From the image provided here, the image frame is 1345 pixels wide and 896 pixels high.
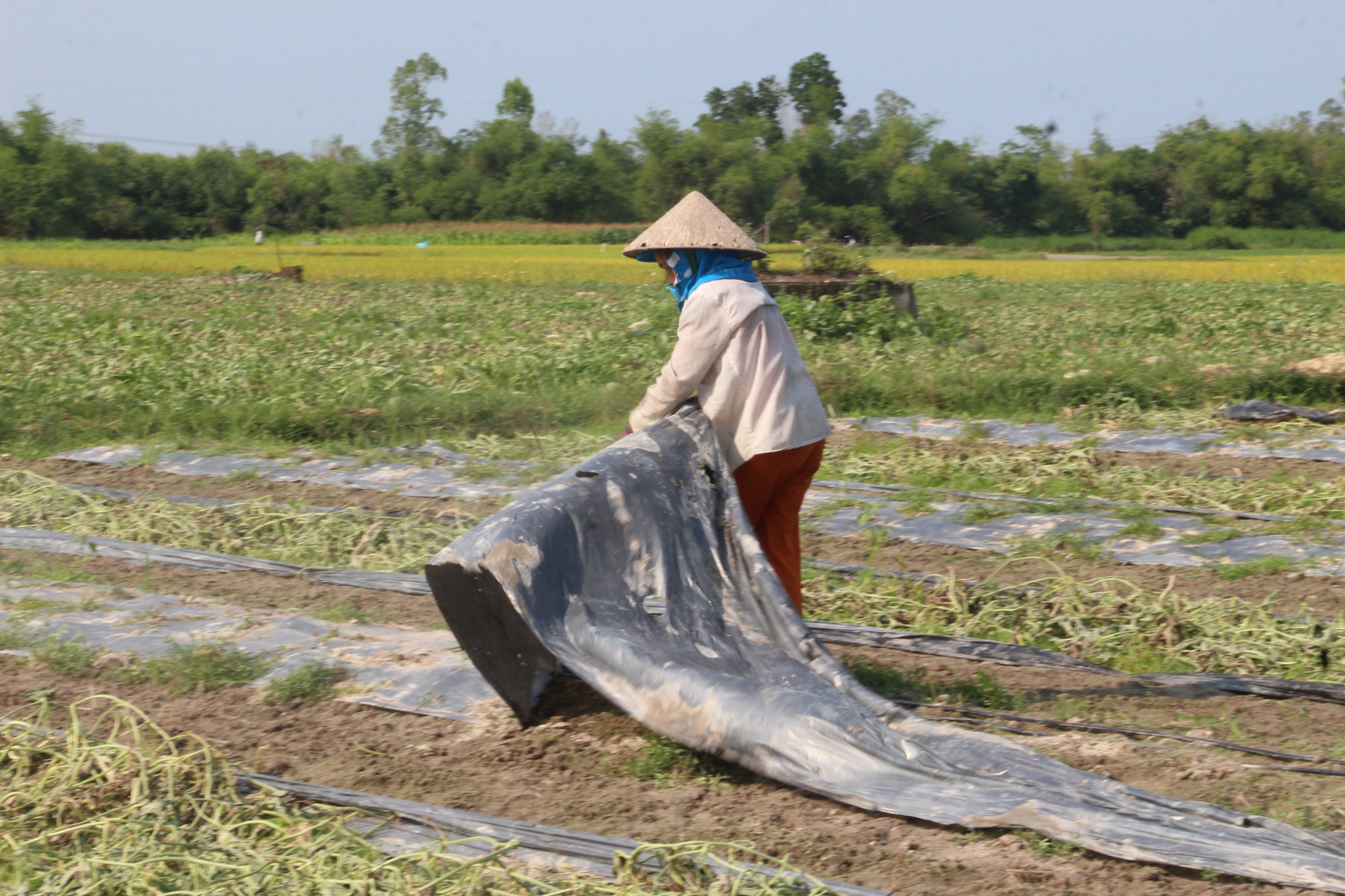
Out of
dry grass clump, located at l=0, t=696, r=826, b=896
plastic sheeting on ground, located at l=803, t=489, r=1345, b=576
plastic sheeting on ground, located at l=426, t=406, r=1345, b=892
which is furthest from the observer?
plastic sheeting on ground, located at l=803, t=489, r=1345, b=576

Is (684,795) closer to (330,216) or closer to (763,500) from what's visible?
(763,500)

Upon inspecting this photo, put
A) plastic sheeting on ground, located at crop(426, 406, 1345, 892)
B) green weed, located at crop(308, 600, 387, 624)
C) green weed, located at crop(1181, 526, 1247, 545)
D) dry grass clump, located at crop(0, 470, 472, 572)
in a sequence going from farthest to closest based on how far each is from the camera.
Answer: dry grass clump, located at crop(0, 470, 472, 572) → green weed, located at crop(1181, 526, 1247, 545) → green weed, located at crop(308, 600, 387, 624) → plastic sheeting on ground, located at crop(426, 406, 1345, 892)

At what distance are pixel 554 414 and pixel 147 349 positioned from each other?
14.4ft

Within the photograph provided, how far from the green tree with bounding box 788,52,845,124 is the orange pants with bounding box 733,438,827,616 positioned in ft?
185

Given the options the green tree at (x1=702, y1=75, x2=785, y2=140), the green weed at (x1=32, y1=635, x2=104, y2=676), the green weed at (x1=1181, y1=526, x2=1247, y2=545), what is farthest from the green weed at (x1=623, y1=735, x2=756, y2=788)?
the green tree at (x1=702, y1=75, x2=785, y2=140)

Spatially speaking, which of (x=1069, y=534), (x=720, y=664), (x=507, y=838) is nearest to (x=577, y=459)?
(x=1069, y=534)

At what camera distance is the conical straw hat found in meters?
3.01

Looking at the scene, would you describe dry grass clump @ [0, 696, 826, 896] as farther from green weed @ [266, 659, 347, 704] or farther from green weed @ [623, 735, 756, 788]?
green weed @ [266, 659, 347, 704]

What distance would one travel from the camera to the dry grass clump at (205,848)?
2014 millimetres

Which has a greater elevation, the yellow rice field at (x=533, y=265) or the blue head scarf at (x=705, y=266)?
the yellow rice field at (x=533, y=265)

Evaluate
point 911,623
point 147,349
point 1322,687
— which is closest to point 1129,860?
point 1322,687

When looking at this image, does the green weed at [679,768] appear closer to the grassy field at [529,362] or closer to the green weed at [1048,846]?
the green weed at [1048,846]

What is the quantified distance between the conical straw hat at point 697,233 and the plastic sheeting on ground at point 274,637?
1361 millimetres

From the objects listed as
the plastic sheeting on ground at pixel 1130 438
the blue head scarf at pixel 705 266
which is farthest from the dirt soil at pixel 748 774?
the plastic sheeting on ground at pixel 1130 438
